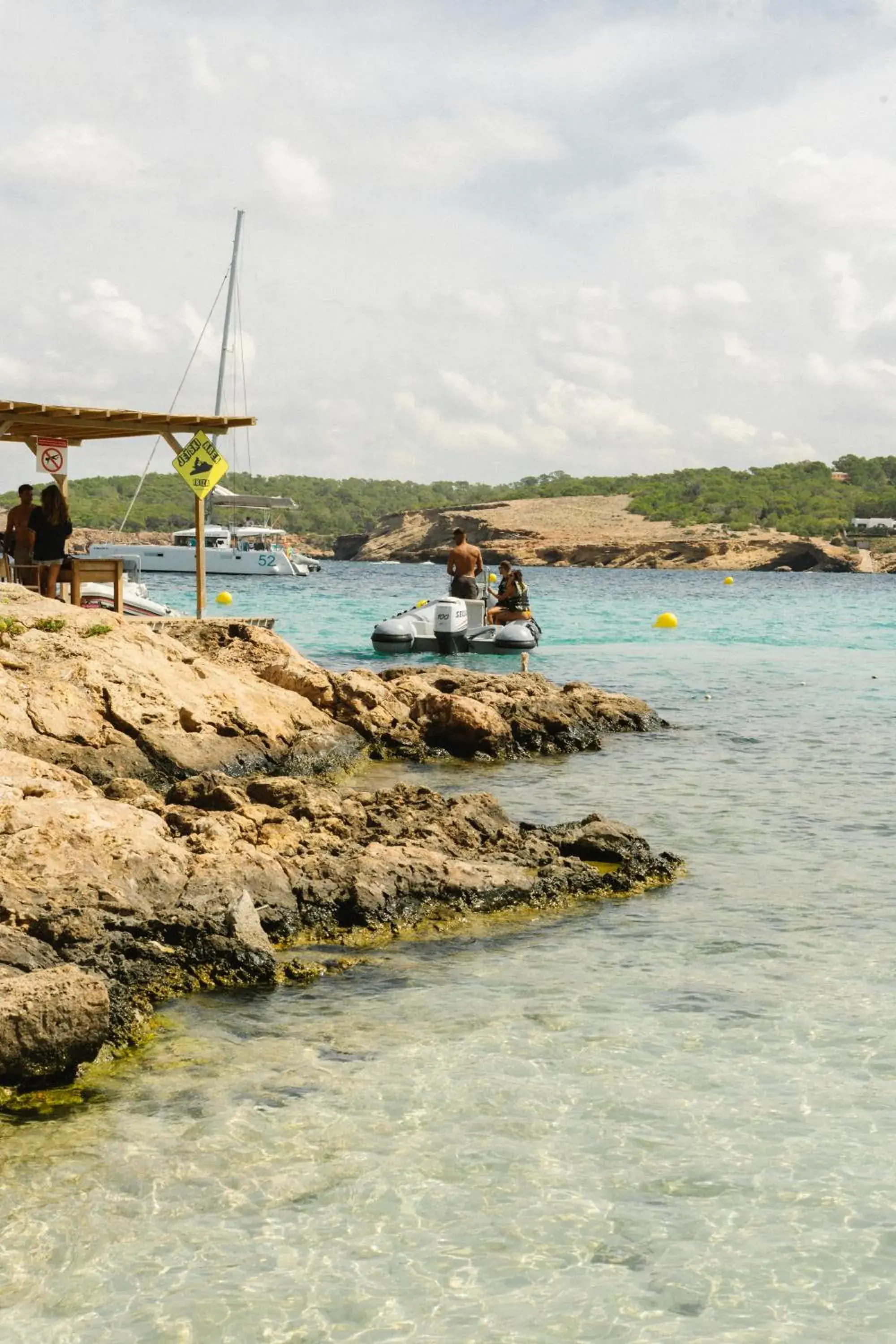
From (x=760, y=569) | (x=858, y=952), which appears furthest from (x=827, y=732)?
(x=760, y=569)

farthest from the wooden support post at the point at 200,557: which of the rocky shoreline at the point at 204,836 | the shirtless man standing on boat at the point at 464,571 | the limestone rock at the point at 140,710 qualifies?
the shirtless man standing on boat at the point at 464,571

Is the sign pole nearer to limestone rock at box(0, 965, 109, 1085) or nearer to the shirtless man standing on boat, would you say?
the shirtless man standing on boat

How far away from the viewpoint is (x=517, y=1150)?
15.9ft

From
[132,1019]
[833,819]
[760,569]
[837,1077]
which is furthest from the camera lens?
[760,569]

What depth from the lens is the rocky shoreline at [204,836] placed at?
6.07 meters

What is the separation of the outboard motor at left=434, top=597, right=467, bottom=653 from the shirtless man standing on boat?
0.76m

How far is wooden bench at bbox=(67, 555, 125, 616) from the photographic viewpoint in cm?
1542

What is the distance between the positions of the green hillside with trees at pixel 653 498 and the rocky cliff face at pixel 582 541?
4182 mm

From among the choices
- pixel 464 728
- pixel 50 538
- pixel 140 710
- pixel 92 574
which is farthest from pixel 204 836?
pixel 92 574

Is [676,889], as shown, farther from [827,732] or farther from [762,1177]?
[827,732]

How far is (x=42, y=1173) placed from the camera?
4.55 m

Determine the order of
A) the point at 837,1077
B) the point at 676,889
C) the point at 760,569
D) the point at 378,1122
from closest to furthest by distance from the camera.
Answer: the point at 378,1122 < the point at 837,1077 < the point at 676,889 < the point at 760,569

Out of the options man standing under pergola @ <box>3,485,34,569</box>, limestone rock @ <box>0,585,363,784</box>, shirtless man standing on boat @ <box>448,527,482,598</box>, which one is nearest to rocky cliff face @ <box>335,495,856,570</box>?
shirtless man standing on boat @ <box>448,527,482,598</box>

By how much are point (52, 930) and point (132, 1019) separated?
0.60 meters
